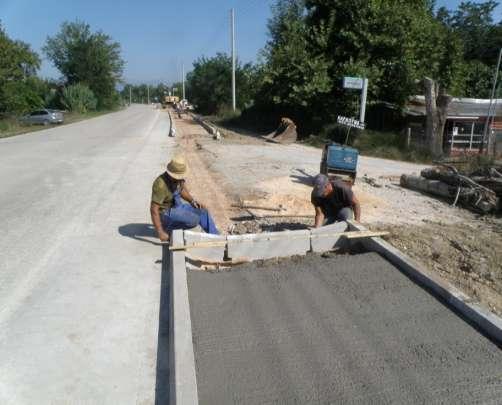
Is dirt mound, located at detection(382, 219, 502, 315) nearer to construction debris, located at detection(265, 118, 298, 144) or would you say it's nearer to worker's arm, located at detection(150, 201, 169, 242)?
worker's arm, located at detection(150, 201, 169, 242)

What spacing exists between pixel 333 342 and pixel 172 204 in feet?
10.2

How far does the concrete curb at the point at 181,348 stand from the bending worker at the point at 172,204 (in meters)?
1.16

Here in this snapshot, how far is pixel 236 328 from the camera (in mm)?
3881

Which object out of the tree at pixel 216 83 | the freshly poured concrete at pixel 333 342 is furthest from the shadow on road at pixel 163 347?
the tree at pixel 216 83

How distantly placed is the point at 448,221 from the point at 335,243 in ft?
11.4

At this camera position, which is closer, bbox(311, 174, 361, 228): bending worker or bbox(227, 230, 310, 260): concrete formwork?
bbox(227, 230, 310, 260): concrete formwork

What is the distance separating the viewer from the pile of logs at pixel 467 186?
29.6 ft

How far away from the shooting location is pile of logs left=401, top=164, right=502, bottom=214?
29.6 feet

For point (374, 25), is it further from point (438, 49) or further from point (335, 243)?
point (335, 243)

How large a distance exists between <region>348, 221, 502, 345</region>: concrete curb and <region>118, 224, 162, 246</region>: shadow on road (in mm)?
2944

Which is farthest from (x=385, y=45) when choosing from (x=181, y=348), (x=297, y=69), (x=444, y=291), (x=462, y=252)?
(x=181, y=348)

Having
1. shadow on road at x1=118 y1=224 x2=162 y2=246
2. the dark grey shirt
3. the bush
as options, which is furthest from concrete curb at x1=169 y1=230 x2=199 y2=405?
the bush

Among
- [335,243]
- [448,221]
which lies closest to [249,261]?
[335,243]

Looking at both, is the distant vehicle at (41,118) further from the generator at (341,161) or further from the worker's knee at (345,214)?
the worker's knee at (345,214)
